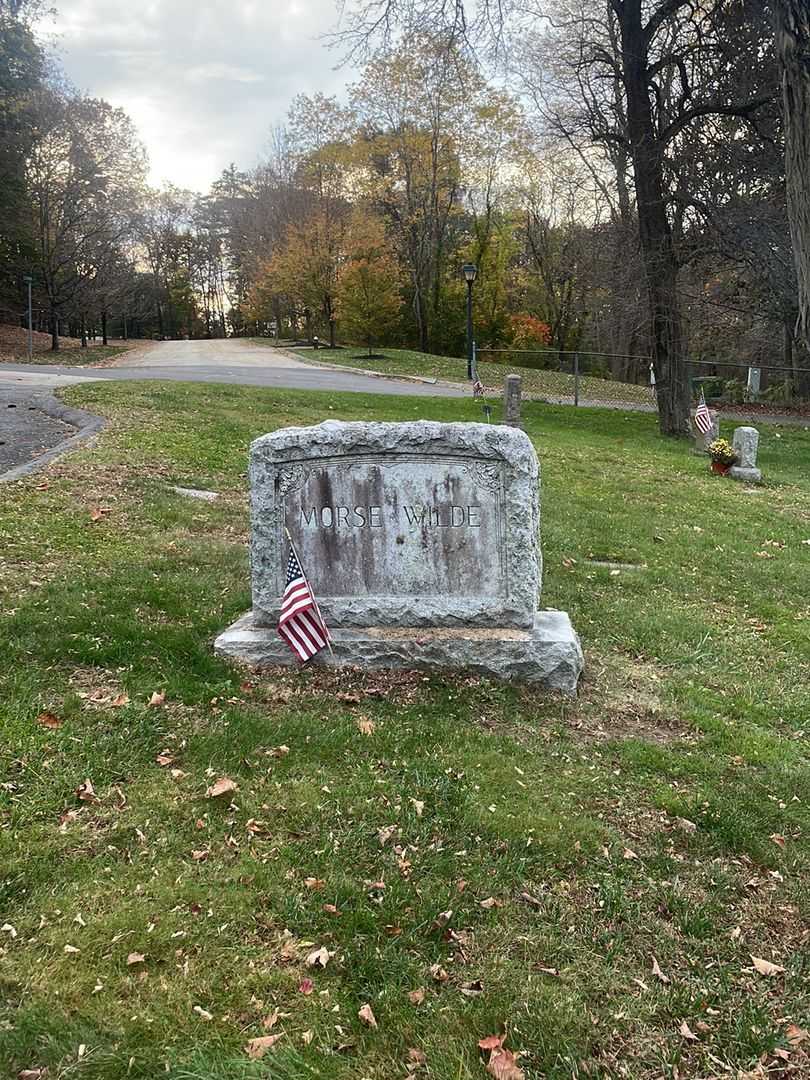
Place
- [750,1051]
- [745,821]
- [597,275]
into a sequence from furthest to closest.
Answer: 1. [597,275]
2. [745,821]
3. [750,1051]

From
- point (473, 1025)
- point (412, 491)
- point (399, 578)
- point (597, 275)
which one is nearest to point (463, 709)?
point (399, 578)

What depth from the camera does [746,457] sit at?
41.4ft

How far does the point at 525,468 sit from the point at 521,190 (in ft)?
121

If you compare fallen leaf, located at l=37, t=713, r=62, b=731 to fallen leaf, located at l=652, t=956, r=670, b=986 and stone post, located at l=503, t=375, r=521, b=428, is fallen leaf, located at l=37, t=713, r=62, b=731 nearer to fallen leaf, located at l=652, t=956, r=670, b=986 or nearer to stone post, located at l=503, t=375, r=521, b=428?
fallen leaf, located at l=652, t=956, r=670, b=986

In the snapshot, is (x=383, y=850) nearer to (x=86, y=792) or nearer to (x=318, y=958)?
(x=318, y=958)

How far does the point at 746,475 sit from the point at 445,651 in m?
9.67

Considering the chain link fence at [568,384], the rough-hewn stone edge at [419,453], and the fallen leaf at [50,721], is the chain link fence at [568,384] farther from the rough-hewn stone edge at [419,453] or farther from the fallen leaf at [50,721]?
the fallen leaf at [50,721]

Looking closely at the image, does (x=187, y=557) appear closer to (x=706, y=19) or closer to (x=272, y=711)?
(x=272, y=711)

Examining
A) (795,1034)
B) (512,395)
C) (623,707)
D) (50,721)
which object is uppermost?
(512,395)

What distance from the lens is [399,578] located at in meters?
4.63

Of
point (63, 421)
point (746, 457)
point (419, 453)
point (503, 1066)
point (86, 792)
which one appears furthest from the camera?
point (746, 457)

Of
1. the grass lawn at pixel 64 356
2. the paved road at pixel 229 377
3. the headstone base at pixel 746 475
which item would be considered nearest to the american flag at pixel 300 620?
the headstone base at pixel 746 475

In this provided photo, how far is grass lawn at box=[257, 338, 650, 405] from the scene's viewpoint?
25.6 m

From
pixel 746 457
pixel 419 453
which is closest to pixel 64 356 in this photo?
pixel 746 457
